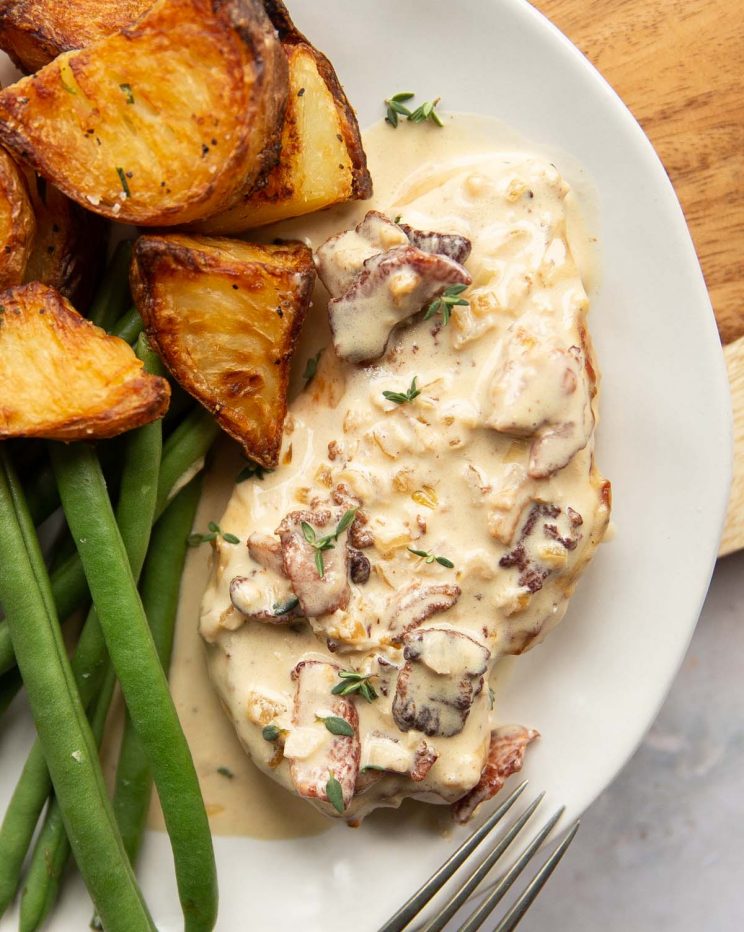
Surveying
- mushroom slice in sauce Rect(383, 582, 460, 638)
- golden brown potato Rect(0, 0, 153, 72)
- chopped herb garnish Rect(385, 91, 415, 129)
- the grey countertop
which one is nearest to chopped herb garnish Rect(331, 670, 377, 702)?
mushroom slice in sauce Rect(383, 582, 460, 638)

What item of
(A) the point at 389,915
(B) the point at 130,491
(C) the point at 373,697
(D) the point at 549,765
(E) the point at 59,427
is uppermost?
(E) the point at 59,427

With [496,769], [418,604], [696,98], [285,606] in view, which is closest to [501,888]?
[496,769]

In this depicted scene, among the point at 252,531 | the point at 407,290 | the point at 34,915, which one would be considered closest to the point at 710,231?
the point at 407,290

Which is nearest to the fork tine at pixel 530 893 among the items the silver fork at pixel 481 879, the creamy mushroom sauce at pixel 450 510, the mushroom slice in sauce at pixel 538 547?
the silver fork at pixel 481 879

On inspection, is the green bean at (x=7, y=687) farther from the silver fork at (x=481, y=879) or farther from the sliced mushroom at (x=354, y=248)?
the sliced mushroom at (x=354, y=248)

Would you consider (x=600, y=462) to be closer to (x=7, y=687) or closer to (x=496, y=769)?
(x=496, y=769)

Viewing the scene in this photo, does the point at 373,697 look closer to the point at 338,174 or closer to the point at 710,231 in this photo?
the point at 338,174

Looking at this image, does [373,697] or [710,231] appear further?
[710,231]

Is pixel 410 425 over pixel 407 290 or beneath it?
beneath
